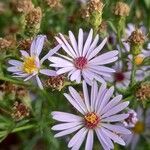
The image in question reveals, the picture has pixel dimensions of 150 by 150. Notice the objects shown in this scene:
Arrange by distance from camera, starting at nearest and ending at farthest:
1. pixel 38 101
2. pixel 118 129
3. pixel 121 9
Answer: pixel 118 129, pixel 121 9, pixel 38 101

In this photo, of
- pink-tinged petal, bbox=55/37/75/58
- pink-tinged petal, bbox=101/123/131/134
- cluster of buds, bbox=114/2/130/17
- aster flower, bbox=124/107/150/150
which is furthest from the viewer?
aster flower, bbox=124/107/150/150

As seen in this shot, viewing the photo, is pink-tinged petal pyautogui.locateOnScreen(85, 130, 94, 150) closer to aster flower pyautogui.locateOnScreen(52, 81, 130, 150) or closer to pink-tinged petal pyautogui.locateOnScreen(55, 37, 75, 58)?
aster flower pyautogui.locateOnScreen(52, 81, 130, 150)

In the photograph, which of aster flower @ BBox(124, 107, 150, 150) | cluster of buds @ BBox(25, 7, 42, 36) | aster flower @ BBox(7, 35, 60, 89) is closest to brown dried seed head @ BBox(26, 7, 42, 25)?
cluster of buds @ BBox(25, 7, 42, 36)

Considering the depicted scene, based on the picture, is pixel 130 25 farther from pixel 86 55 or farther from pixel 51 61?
pixel 51 61

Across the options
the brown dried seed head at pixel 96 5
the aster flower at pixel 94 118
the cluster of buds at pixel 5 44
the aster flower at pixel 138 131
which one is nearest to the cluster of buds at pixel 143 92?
the aster flower at pixel 94 118

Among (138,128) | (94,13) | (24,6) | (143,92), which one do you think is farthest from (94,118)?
(138,128)

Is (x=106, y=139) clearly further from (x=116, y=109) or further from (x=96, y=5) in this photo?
(x=96, y=5)
